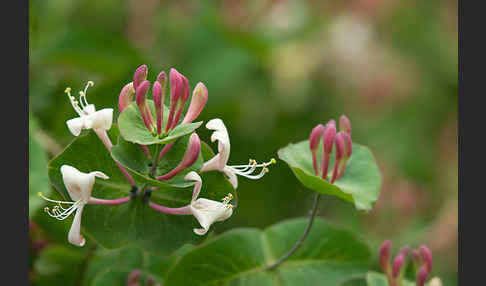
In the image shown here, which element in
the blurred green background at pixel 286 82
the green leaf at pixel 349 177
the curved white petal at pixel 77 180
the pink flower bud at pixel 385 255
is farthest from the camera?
the blurred green background at pixel 286 82

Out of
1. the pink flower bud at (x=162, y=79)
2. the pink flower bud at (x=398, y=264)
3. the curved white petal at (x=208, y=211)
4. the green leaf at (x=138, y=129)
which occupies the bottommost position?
the pink flower bud at (x=398, y=264)

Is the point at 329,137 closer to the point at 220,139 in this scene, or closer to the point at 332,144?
the point at 332,144

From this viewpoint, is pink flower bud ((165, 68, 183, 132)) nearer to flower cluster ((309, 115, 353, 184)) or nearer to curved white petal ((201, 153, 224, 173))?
curved white petal ((201, 153, 224, 173))

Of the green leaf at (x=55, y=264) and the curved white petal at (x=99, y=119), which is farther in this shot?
the green leaf at (x=55, y=264)

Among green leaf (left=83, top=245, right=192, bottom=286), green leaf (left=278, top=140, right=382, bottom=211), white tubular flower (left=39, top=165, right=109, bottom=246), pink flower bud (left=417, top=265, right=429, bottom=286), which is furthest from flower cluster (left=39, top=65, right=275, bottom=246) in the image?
pink flower bud (left=417, top=265, right=429, bottom=286)

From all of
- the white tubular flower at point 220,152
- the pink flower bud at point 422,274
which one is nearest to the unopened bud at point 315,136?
the white tubular flower at point 220,152

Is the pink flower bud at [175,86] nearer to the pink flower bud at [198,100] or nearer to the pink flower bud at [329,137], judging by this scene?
the pink flower bud at [198,100]
